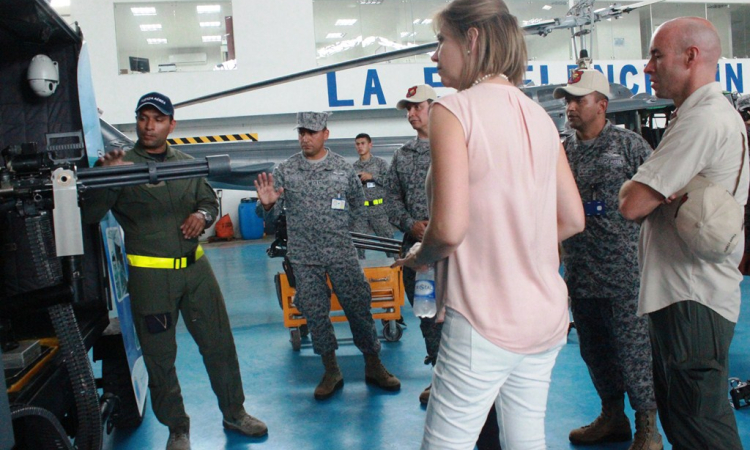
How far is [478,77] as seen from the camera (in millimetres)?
1491

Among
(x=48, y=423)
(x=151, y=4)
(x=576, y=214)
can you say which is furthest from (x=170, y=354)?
(x=151, y=4)

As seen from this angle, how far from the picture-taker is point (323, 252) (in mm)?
4020

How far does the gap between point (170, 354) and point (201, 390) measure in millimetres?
1013

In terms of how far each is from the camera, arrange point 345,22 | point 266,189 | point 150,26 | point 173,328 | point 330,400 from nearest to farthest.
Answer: point 173,328 → point 266,189 → point 330,400 → point 150,26 → point 345,22

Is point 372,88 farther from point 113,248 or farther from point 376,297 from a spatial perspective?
point 113,248

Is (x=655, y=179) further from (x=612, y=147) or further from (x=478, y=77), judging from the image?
(x=612, y=147)

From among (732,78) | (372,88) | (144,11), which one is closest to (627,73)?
(732,78)

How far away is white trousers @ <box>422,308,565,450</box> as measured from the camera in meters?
1.40

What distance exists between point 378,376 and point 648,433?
1.69 meters

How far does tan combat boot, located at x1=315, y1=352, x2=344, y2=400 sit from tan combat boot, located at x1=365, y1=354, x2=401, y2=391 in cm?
19

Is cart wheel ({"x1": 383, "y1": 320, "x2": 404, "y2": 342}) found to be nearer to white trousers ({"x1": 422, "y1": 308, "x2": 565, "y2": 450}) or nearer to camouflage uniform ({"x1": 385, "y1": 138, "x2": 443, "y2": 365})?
camouflage uniform ({"x1": 385, "y1": 138, "x2": 443, "y2": 365})

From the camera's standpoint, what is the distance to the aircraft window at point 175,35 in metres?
12.6

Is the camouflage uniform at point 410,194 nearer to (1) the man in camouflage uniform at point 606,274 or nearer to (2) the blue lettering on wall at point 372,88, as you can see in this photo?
(1) the man in camouflage uniform at point 606,274

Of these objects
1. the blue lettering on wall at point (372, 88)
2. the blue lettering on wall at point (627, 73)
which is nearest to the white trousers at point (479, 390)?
the blue lettering on wall at point (372, 88)
